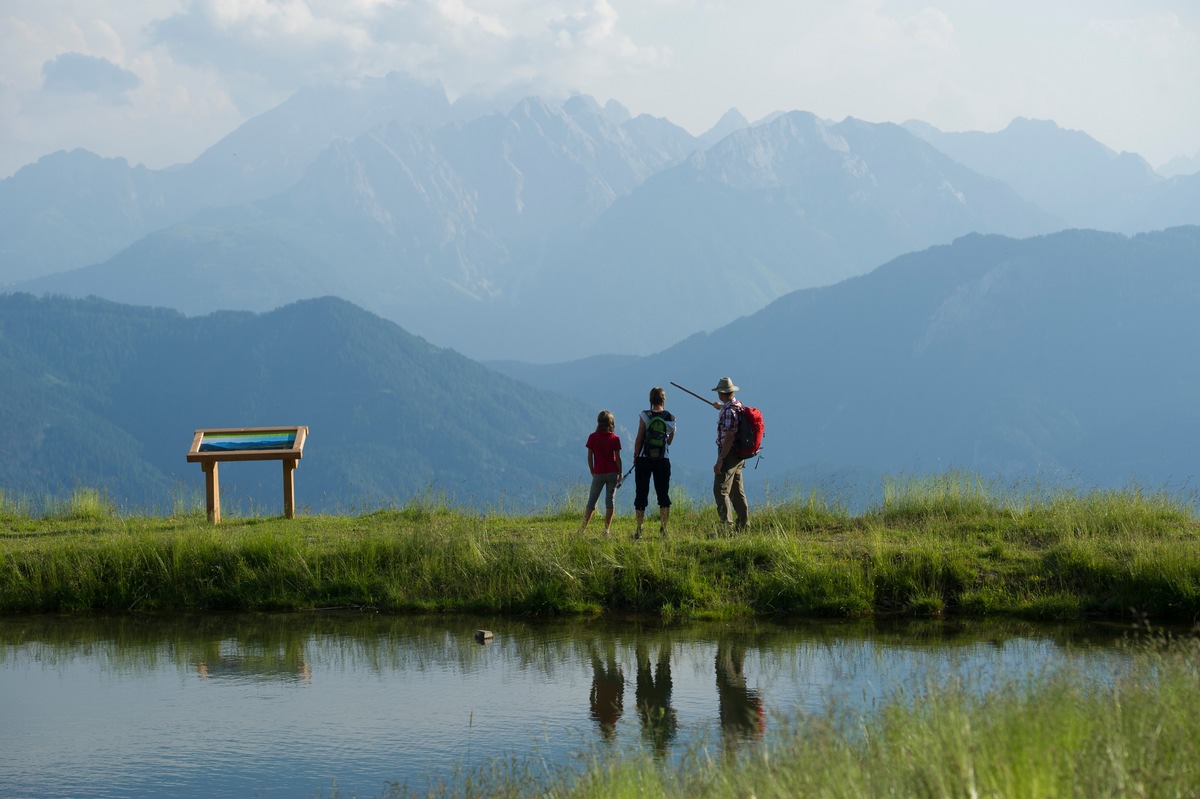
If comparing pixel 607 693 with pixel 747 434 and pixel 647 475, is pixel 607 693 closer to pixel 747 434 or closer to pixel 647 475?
pixel 647 475

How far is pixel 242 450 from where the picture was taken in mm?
17781

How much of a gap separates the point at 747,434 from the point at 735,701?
18.8 feet

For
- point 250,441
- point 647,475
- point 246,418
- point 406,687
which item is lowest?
point 406,687

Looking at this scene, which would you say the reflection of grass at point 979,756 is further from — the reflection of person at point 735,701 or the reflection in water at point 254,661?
the reflection in water at point 254,661

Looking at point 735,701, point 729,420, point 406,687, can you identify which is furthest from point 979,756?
point 729,420

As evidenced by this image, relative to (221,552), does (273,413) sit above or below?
above

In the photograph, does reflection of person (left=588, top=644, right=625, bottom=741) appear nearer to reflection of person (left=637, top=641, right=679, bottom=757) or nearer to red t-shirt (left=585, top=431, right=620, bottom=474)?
reflection of person (left=637, top=641, right=679, bottom=757)

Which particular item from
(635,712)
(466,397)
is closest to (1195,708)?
(635,712)

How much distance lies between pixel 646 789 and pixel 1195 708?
2836 mm

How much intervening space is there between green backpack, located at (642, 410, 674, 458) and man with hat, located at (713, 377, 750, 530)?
61cm

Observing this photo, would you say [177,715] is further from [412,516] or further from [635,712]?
[412,516]

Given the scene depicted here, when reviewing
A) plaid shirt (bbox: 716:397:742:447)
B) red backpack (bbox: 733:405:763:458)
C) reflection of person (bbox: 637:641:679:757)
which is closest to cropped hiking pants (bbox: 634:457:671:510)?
plaid shirt (bbox: 716:397:742:447)

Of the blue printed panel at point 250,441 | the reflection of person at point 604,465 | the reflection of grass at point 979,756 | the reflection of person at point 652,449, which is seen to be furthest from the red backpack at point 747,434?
the reflection of grass at point 979,756

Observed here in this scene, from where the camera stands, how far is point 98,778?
27.5 ft
